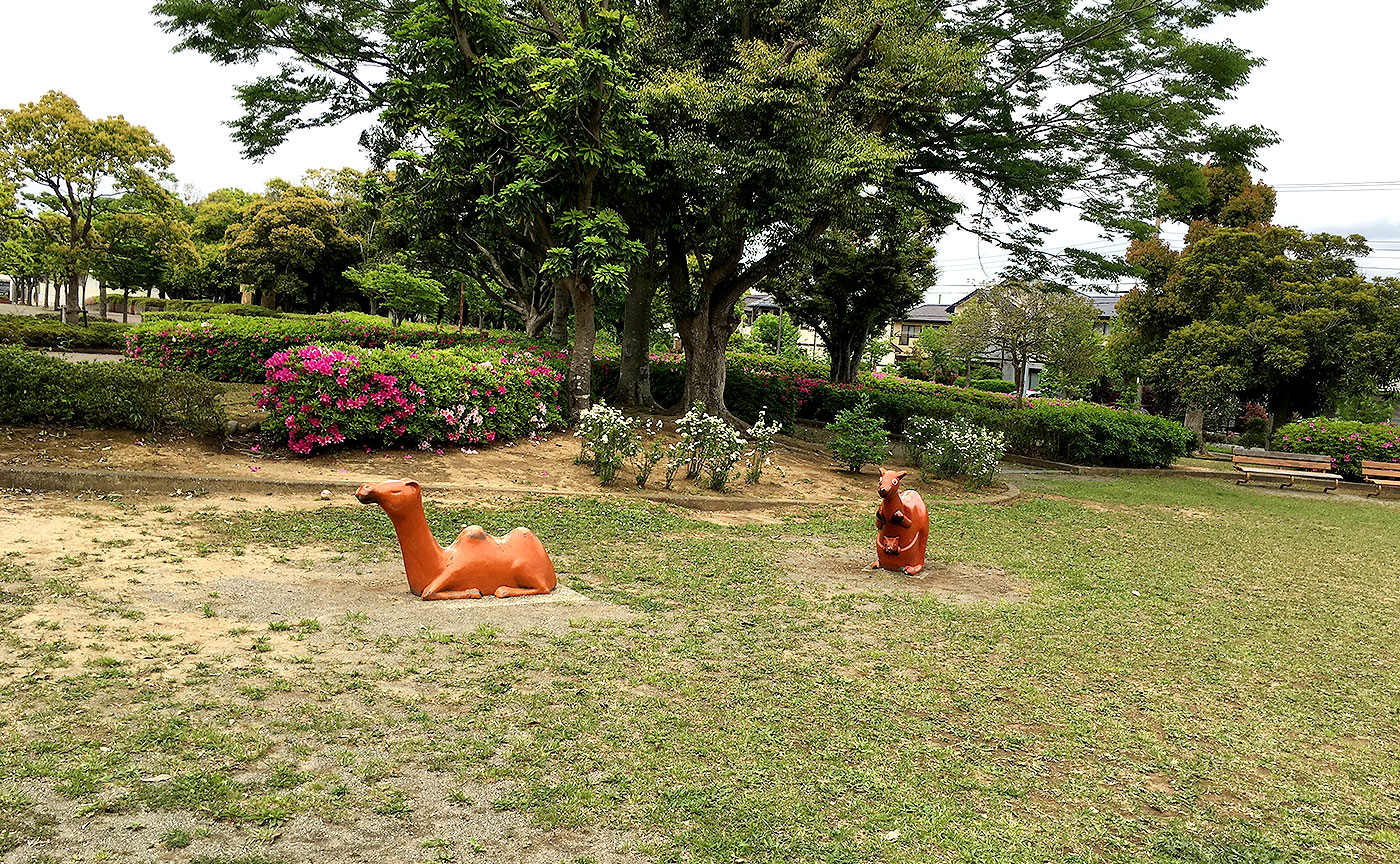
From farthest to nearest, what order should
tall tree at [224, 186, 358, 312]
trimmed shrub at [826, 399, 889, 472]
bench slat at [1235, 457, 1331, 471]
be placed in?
tall tree at [224, 186, 358, 312] → bench slat at [1235, 457, 1331, 471] → trimmed shrub at [826, 399, 889, 472]

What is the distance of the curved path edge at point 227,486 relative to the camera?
7.92 metres

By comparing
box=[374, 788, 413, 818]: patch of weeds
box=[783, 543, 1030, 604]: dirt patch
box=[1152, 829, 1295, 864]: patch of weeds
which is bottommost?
box=[1152, 829, 1295, 864]: patch of weeds

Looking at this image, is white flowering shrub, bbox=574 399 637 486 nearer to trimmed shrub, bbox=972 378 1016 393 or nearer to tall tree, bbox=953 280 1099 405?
tall tree, bbox=953 280 1099 405

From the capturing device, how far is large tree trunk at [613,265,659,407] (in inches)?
662

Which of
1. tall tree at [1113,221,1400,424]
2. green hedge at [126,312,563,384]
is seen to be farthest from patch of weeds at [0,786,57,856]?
tall tree at [1113,221,1400,424]

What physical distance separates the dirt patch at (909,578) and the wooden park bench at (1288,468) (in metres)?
12.9

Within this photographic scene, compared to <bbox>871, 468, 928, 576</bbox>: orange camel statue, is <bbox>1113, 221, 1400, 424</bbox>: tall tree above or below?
above

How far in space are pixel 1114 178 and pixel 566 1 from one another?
9833 mm

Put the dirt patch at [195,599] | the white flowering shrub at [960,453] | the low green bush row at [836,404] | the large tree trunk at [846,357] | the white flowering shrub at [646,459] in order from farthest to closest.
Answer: the large tree trunk at [846,357], the low green bush row at [836,404], the white flowering shrub at [960,453], the white flowering shrub at [646,459], the dirt patch at [195,599]

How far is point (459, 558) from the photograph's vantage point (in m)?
6.02

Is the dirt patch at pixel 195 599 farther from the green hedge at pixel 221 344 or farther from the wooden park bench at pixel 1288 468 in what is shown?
the wooden park bench at pixel 1288 468

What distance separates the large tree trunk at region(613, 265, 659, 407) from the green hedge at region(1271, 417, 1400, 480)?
14.5 meters

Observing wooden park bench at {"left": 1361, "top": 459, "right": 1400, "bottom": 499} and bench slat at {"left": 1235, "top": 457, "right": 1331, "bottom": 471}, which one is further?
bench slat at {"left": 1235, "top": 457, "right": 1331, "bottom": 471}

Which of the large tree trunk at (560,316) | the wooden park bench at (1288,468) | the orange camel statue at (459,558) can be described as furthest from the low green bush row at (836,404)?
the orange camel statue at (459,558)
